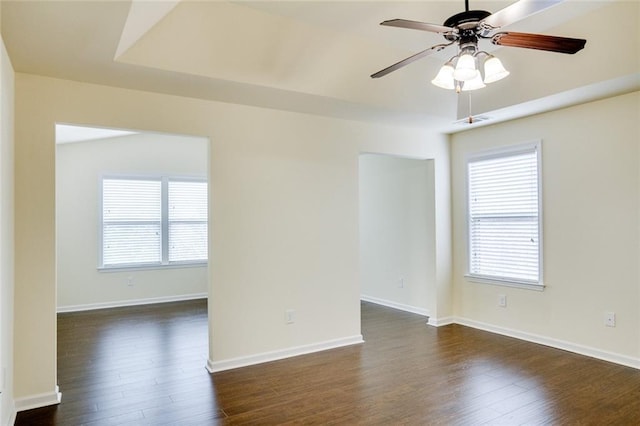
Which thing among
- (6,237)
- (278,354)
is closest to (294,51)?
(6,237)

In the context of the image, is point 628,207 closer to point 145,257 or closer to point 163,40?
point 163,40

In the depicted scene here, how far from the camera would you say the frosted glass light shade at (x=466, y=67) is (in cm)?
225

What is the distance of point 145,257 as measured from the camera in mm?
6680

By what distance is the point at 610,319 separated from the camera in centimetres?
372

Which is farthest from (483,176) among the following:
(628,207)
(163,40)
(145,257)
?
(145,257)

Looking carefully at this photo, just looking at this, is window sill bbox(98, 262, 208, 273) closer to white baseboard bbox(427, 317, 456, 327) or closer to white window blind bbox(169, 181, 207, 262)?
white window blind bbox(169, 181, 207, 262)

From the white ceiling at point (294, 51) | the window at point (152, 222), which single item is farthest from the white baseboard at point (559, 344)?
the window at point (152, 222)

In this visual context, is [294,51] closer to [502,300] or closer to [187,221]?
[502,300]

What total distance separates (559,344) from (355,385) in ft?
7.53

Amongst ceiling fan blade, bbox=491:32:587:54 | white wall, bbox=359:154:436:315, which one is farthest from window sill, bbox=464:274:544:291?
ceiling fan blade, bbox=491:32:587:54

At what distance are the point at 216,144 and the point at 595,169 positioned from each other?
3571 millimetres

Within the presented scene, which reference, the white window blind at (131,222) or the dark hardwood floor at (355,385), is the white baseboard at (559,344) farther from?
the white window blind at (131,222)

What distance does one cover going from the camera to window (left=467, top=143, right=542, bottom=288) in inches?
171

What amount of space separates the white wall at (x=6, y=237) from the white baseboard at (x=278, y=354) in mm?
1467
